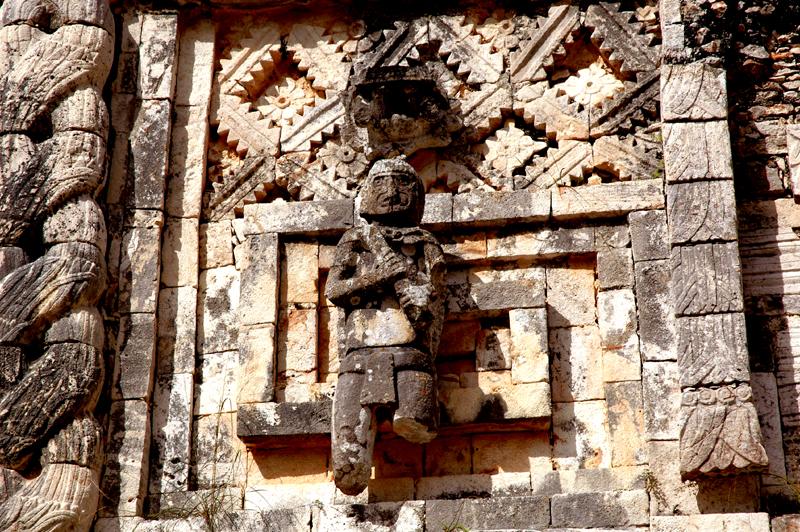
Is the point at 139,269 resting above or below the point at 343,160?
below

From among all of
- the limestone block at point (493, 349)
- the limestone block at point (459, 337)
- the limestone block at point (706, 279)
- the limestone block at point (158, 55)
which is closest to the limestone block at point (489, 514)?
the limestone block at point (493, 349)

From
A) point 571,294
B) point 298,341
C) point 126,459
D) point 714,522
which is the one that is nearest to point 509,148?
point 571,294

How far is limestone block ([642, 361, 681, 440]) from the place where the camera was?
8.38 meters

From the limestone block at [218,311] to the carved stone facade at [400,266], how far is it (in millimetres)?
21

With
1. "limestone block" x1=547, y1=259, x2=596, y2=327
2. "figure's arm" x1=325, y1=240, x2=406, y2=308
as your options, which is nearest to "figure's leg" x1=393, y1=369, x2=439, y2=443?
"figure's arm" x1=325, y1=240, x2=406, y2=308

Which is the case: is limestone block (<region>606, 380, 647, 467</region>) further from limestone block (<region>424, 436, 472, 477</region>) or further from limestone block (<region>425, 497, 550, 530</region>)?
limestone block (<region>424, 436, 472, 477</region>)

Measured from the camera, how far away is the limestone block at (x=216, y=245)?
370 inches

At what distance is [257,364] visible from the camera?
8.93 m

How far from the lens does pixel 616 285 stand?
8.85 metres

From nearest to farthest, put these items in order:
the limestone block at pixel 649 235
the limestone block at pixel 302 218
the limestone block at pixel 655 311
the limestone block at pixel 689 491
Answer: the limestone block at pixel 689 491 < the limestone block at pixel 655 311 < the limestone block at pixel 649 235 < the limestone block at pixel 302 218

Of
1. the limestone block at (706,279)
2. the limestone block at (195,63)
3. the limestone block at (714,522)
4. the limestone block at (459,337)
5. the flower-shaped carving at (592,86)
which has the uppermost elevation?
the limestone block at (195,63)

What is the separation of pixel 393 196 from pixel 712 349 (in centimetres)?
191

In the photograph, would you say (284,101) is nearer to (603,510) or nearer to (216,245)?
(216,245)

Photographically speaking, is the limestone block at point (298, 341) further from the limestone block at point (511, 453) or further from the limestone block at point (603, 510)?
the limestone block at point (603, 510)
